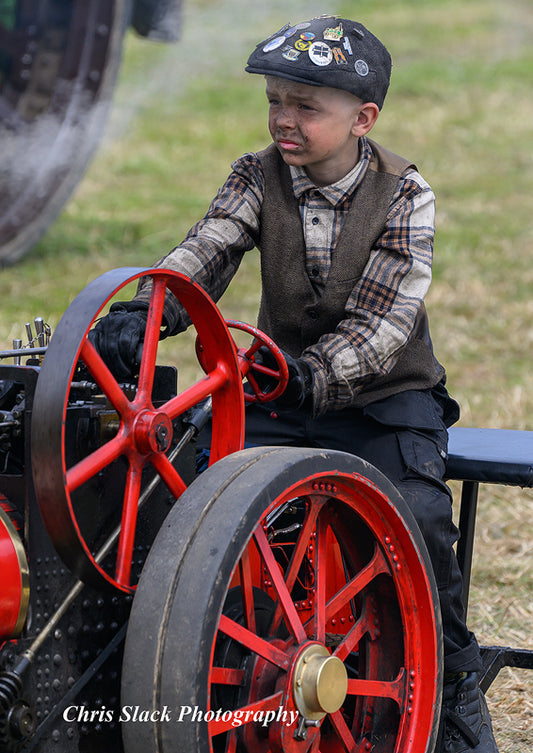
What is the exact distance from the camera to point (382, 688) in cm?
194

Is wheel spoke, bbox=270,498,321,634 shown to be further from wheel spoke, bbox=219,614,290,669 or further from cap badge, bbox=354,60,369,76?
cap badge, bbox=354,60,369,76

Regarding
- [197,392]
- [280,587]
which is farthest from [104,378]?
[280,587]

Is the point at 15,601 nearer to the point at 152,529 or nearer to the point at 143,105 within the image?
the point at 152,529

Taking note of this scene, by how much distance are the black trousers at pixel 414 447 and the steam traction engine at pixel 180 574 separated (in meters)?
0.23

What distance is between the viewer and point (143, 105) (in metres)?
10.8

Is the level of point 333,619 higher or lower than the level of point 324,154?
lower

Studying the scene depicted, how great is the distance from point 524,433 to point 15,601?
5.65 feet

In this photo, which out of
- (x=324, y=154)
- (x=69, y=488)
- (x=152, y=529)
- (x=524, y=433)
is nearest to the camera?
(x=69, y=488)

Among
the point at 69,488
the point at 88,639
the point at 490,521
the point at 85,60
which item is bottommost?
the point at 490,521

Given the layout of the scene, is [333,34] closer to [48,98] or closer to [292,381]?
[292,381]

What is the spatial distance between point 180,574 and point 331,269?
3.15ft

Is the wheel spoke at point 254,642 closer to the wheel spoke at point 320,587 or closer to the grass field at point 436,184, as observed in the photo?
the wheel spoke at point 320,587

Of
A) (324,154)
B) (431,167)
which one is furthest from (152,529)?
(431,167)

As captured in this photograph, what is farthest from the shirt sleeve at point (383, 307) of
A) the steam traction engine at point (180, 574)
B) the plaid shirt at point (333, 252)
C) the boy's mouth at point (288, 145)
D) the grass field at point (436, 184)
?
the grass field at point (436, 184)
